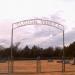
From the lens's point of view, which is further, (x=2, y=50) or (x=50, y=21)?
(x=2, y=50)

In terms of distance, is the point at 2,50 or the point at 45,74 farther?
the point at 2,50

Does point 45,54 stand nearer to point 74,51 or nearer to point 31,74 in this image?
point 74,51

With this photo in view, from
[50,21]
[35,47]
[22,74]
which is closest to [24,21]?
[50,21]

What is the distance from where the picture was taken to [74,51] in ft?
269

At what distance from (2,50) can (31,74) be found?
184ft

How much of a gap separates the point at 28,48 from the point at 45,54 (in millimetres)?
5729

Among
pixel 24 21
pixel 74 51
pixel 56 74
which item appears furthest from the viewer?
pixel 74 51

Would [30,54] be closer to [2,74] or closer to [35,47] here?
[35,47]

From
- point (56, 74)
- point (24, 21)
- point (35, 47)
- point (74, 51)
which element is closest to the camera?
point (56, 74)

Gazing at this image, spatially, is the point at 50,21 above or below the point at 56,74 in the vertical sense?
above

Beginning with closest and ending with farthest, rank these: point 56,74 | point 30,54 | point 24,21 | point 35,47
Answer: point 56,74, point 24,21, point 30,54, point 35,47

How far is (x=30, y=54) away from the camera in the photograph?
76875 millimetres

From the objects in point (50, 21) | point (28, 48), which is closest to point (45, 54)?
point (28, 48)

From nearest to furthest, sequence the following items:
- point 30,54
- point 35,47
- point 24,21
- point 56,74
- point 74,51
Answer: point 56,74, point 24,21, point 30,54, point 74,51, point 35,47
